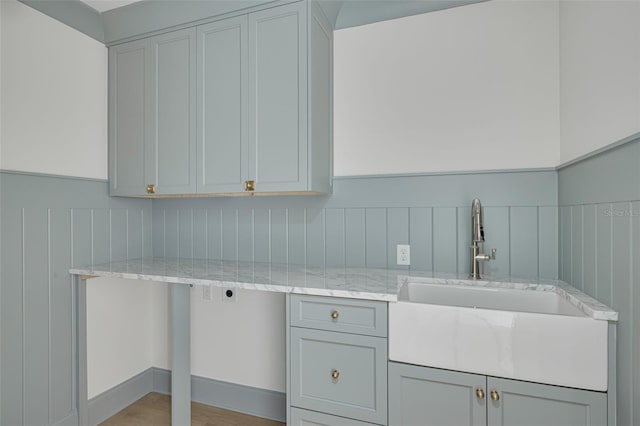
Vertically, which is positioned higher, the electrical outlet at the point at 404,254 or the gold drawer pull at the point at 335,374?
the electrical outlet at the point at 404,254

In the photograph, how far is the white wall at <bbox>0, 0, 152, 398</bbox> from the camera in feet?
5.47

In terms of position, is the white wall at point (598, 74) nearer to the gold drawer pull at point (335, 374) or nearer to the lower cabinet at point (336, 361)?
the lower cabinet at point (336, 361)

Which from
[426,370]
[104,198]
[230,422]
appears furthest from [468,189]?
[104,198]

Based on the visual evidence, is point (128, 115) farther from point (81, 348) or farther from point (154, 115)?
point (81, 348)

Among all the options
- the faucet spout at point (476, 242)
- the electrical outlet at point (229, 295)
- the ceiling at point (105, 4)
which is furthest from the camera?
the electrical outlet at point (229, 295)

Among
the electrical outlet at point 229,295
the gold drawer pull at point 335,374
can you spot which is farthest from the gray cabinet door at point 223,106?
the gold drawer pull at point 335,374

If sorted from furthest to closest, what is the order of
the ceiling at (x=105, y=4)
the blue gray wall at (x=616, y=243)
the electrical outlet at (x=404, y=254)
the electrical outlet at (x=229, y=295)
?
1. the electrical outlet at (x=229, y=295)
2. the ceiling at (x=105, y=4)
3. the electrical outlet at (x=404, y=254)
4. the blue gray wall at (x=616, y=243)

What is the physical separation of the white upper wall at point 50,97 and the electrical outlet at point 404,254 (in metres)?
1.85

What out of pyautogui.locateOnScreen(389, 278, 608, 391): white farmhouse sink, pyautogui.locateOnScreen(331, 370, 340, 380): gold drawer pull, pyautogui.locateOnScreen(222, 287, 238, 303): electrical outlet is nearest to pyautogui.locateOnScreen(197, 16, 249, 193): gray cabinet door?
pyautogui.locateOnScreen(222, 287, 238, 303): electrical outlet

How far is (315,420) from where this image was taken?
1.42 metres

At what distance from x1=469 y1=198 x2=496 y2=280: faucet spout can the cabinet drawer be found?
1.93ft

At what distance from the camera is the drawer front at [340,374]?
52.2 inches

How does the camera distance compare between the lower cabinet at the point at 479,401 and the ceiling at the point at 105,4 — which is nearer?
the lower cabinet at the point at 479,401

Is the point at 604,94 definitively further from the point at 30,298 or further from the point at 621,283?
the point at 30,298
